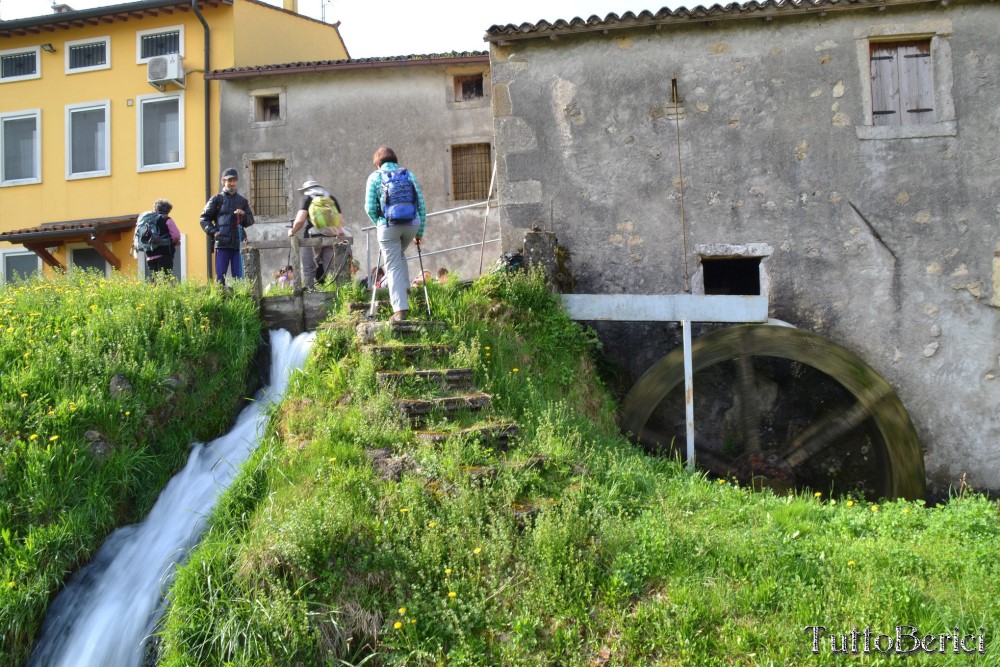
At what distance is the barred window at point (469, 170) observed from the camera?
1423cm

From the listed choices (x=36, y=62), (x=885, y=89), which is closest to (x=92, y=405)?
(x=885, y=89)

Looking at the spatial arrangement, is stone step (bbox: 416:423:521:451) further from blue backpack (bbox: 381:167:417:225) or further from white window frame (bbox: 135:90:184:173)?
white window frame (bbox: 135:90:184:173)

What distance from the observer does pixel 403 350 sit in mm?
6602

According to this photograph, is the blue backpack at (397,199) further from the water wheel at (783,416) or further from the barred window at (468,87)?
the barred window at (468,87)

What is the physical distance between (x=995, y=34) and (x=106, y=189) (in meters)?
13.8

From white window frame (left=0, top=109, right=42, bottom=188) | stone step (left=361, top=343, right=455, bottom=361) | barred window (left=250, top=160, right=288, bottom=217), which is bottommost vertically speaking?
stone step (left=361, top=343, right=455, bottom=361)

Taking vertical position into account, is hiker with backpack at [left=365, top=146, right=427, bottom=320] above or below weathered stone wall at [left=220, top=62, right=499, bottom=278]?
below

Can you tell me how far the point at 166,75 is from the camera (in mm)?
14711

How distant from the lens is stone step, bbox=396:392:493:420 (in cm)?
591

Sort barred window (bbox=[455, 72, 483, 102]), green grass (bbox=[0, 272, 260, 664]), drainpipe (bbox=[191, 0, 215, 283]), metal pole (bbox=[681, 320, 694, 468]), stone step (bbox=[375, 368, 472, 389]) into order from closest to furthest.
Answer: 1. green grass (bbox=[0, 272, 260, 664])
2. stone step (bbox=[375, 368, 472, 389])
3. metal pole (bbox=[681, 320, 694, 468])
4. barred window (bbox=[455, 72, 483, 102])
5. drainpipe (bbox=[191, 0, 215, 283])

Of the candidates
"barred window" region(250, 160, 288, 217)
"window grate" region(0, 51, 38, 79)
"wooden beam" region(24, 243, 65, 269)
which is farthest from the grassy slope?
"window grate" region(0, 51, 38, 79)

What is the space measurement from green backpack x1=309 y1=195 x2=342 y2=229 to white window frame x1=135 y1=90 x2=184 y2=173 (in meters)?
7.76

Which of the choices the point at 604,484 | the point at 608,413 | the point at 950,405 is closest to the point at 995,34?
the point at 950,405

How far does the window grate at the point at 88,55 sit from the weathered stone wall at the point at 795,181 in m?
9.96
